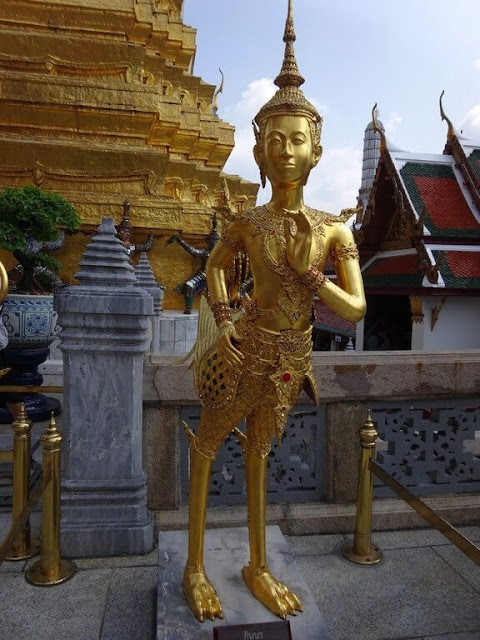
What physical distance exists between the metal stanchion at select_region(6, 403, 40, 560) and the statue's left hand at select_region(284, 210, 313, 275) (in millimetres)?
2180

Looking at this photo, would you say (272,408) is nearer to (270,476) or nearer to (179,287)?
(270,476)

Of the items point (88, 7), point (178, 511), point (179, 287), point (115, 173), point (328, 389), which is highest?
point (88, 7)

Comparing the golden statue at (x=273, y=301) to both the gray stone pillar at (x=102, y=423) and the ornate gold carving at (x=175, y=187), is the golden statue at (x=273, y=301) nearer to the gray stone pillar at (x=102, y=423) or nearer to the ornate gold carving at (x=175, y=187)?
the gray stone pillar at (x=102, y=423)

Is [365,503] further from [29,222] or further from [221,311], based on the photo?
[29,222]

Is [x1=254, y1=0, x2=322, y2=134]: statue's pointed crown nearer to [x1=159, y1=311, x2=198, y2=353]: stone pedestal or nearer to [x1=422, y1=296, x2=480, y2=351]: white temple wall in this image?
[x1=159, y1=311, x2=198, y2=353]: stone pedestal

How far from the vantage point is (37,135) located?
1048 centimetres

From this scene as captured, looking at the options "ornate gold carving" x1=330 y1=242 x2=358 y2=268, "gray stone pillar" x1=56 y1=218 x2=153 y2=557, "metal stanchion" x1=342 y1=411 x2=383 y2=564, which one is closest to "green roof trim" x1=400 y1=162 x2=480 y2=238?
"metal stanchion" x1=342 y1=411 x2=383 y2=564

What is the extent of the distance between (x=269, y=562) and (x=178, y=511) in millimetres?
1105

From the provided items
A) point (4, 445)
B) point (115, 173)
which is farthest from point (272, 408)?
point (115, 173)

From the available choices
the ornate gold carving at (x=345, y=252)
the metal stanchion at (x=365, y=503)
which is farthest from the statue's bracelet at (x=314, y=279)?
the metal stanchion at (x=365, y=503)

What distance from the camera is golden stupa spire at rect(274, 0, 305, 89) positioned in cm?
215

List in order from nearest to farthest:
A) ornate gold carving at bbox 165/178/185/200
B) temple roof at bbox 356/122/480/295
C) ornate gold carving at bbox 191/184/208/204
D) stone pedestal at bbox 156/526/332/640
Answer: stone pedestal at bbox 156/526/332/640
temple roof at bbox 356/122/480/295
ornate gold carving at bbox 165/178/185/200
ornate gold carving at bbox 191/184/208/204

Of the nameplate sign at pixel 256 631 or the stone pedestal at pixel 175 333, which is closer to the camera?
the nameplate sign at pixel 256 631

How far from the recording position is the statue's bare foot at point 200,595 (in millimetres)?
2246
